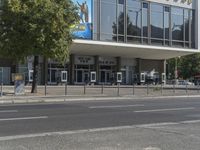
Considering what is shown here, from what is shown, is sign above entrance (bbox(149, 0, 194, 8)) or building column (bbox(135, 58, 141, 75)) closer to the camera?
sign above entrance (bbox(149, 0, 194, 8))

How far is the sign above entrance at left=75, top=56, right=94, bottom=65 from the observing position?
65188 mm

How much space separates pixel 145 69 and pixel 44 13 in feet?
146

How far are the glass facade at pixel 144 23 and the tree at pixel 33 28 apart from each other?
86.0 ft

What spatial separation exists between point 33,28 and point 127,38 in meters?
32.7

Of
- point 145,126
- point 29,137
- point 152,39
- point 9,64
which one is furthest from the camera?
point 152,39

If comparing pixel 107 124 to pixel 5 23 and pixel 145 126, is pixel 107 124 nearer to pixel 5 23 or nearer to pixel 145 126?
pixel 145 126

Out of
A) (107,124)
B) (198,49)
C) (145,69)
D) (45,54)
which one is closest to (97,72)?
(145,69)

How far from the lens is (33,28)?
102 ft

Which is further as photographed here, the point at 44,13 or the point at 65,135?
the point at 44,13

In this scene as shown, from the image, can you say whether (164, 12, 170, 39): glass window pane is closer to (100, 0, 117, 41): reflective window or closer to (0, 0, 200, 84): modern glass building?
(0, 0, 200, 84): modern glass building

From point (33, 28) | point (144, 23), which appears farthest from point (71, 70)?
point (33, 28)

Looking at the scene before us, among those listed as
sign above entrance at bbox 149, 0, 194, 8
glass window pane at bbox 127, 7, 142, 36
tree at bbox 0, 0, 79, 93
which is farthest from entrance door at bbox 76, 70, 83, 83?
tree at bbox 0, 0, 79, 93

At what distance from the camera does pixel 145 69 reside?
74.4 meters

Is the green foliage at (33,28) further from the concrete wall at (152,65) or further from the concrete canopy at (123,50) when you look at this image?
the concrete wall at (152,65)
